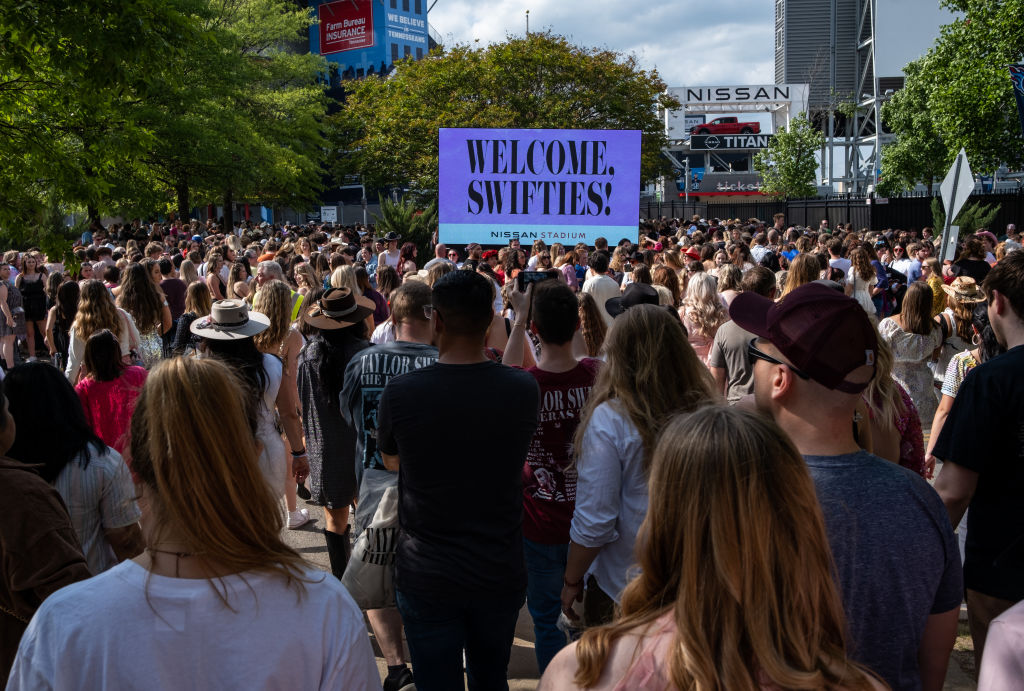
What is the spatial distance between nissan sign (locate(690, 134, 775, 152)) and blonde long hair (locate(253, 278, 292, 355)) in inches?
3045

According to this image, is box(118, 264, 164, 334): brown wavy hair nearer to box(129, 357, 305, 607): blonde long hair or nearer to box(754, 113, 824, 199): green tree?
box(129, 357, 305, 607): blonde long hair

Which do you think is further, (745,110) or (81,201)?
(745,110)

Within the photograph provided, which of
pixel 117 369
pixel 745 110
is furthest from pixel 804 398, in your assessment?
pixel 745 110

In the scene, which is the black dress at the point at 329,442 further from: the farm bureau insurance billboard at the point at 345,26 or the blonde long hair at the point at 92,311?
the farm bureau insurance billboard at the point at 345,26

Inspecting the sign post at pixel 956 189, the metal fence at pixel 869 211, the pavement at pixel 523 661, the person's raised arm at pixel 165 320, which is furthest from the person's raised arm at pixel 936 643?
the metal fence at pixel 869 211

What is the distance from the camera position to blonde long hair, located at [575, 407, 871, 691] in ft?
4.97

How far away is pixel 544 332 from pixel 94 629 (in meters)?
2.52

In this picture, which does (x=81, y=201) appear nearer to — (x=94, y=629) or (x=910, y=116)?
(x=94, y=629)

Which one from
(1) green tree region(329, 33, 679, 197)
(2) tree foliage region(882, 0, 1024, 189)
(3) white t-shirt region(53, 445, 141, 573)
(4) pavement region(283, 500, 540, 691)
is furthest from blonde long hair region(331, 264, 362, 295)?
(1) green tree region(329, 33, 679, 197)

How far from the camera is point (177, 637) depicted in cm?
173

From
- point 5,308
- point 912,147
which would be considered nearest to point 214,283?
point 5,308

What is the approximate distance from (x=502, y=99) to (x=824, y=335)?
34.3 meters

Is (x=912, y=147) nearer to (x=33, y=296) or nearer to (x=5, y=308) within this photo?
(x=33, y=296)

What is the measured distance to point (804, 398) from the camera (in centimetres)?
226
